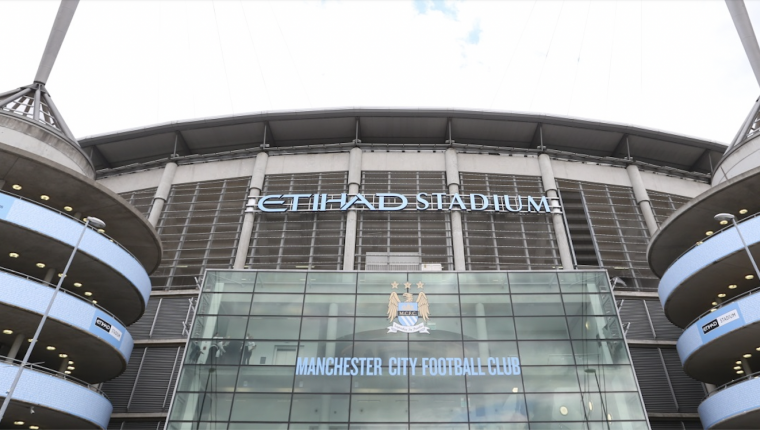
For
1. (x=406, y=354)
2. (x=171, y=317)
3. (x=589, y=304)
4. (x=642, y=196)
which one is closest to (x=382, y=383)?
(x=406, y=354)

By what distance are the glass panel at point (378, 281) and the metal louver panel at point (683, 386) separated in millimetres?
19012

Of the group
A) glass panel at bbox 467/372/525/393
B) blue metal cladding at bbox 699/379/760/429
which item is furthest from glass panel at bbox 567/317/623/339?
blue metal cladding at bbox 699/379/760/429

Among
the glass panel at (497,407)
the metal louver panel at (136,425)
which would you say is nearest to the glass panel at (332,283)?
the glass panel at (497,407)

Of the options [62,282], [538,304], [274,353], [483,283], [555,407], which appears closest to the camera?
[555,407]

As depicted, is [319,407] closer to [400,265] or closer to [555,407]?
[555,407]

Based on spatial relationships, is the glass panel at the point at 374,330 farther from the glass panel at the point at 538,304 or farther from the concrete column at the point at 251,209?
the concrete column at the point at 251,209

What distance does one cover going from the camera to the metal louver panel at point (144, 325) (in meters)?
37.7

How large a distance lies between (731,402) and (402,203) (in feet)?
82.3

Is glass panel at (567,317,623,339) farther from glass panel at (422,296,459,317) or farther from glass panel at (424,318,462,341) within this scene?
glass panel at (422,296,459,317)

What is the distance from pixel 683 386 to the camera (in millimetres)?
35094

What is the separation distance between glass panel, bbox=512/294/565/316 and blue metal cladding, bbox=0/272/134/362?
70.1ft

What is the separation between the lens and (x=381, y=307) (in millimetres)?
29641

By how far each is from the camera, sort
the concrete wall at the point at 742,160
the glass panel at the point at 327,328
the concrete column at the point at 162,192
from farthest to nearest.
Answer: the concrete column at the point at 162,192
the concrete wall at the point at 742,160
the glass panel at the point at 327,328

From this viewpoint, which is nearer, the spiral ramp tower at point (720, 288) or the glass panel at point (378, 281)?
the spiral ramp tower at point (720, 288)
